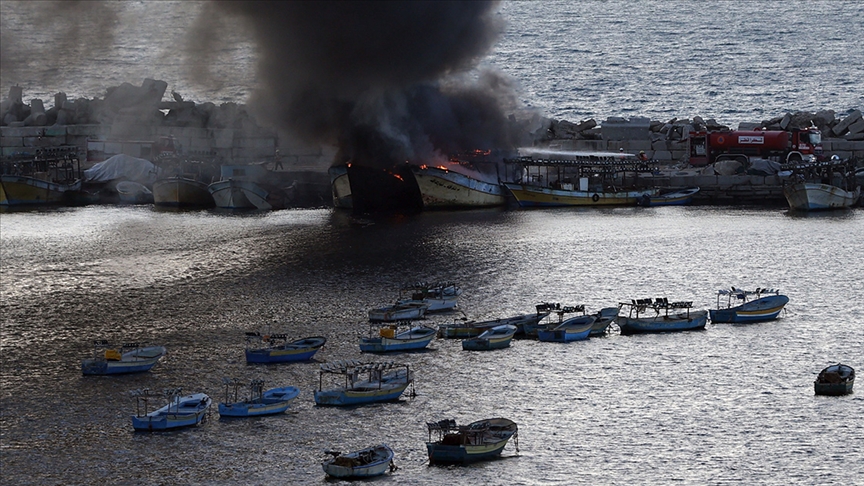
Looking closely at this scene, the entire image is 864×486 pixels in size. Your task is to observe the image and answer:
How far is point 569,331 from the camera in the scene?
159 ft

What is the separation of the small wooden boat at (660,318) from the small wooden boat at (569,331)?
4.43 ft

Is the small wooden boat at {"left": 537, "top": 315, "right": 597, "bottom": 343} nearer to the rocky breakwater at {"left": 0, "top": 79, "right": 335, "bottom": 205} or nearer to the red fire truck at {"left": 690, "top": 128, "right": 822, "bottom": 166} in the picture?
the rocky breakwater at {"left": 0, "top": 79, "right": 335, "bottom": 205}

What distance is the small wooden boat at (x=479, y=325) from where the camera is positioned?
48.7 metres

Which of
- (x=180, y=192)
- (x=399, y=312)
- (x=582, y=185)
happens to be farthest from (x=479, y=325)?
(x=180, y=192)

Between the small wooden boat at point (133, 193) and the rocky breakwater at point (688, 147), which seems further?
the small wooden boat at point (133, 193)

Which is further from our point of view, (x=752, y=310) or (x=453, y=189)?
(x=453, y=189)

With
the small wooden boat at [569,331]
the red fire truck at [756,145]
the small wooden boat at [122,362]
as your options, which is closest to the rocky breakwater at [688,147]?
the red fire truck at [756,145]

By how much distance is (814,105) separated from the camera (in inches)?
5694

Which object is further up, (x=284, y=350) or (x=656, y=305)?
(x=656, y=305)

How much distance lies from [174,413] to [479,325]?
12.7 m

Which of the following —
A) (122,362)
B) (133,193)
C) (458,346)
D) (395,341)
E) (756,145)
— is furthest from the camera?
(133,193)

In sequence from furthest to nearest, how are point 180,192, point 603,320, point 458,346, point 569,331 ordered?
point 180,192, point 603,320, point 569,331, point 458,346

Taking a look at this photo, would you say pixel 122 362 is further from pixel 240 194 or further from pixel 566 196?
pixel 566 196

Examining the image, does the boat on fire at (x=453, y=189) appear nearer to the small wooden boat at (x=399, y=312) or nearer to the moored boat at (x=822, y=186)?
the moored boat at (x=822, y=186)
